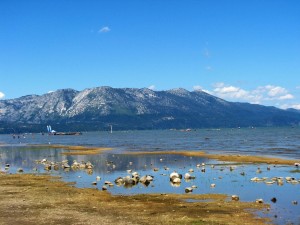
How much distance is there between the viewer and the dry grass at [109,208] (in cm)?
3372

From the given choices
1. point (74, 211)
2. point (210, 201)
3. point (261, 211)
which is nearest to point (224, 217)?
point (261, 211)

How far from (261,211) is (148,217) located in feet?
36.4

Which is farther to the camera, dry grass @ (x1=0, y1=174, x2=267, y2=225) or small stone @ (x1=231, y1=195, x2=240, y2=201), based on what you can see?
small stone @ (x1=231, y1=195, x2=240, y2=201)

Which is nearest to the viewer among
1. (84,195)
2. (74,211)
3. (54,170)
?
(74,211)

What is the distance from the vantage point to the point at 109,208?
129 feet

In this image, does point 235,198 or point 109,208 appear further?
point 235,198

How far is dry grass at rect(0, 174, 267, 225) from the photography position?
33.7 m

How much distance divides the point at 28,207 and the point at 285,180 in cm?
3614

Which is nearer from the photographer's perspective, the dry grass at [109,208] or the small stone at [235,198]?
the dry grass at [109,208]

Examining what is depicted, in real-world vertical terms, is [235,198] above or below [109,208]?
above

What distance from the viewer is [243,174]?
66250mm

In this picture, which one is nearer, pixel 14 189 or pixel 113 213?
pixel 113 213

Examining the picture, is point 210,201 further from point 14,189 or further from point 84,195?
point 14,189

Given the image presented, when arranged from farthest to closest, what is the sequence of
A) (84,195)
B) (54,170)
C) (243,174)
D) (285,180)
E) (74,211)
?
(54,170) < (243,174) < (285,180) < (84,195) < (74,211)
